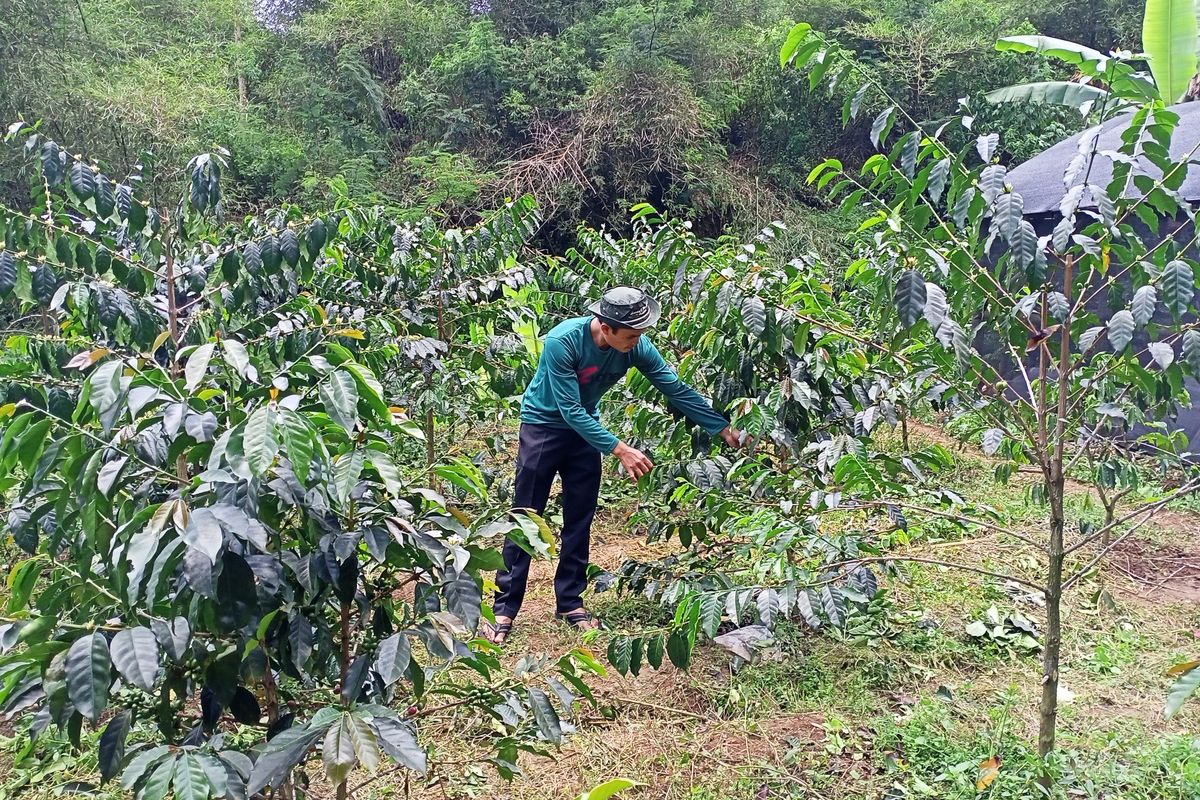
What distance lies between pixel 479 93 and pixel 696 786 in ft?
41.3

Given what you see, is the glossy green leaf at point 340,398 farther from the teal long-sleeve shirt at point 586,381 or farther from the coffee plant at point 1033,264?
the teal long-sleeve shirt at point 586,381

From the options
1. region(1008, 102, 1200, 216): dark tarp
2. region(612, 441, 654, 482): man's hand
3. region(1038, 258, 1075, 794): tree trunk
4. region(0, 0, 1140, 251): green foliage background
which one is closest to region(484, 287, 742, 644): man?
region(612, 441, 654, 482): man's hand

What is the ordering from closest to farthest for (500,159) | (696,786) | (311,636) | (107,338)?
(311,636) < (696,786) < (107,338) < (500,159)

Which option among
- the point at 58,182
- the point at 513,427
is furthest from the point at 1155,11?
the point at 513,427

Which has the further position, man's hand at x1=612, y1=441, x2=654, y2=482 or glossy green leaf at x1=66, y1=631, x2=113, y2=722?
man's hand at x1=612, y1=441, x2=654, y2=482

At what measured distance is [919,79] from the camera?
43.7ft

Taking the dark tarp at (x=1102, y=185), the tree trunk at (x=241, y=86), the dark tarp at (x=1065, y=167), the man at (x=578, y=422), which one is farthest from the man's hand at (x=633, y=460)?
the tree trunk at (x=241, y=86)

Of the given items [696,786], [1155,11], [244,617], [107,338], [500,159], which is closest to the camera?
[244,617]

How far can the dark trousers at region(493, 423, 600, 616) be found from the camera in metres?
3.23

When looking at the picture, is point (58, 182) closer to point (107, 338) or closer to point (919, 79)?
point (107, 338)

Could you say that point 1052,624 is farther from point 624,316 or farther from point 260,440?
point 260,440

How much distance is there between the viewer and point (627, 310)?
2.96 metres

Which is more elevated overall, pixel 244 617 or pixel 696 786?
pixel 244 617

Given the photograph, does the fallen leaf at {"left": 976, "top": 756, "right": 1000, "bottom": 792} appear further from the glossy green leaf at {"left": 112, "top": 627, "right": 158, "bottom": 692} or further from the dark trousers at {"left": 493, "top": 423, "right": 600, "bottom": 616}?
the glossy green leaf at {"left": 112, "top": 627, "right": 158, "bottom": 692}
